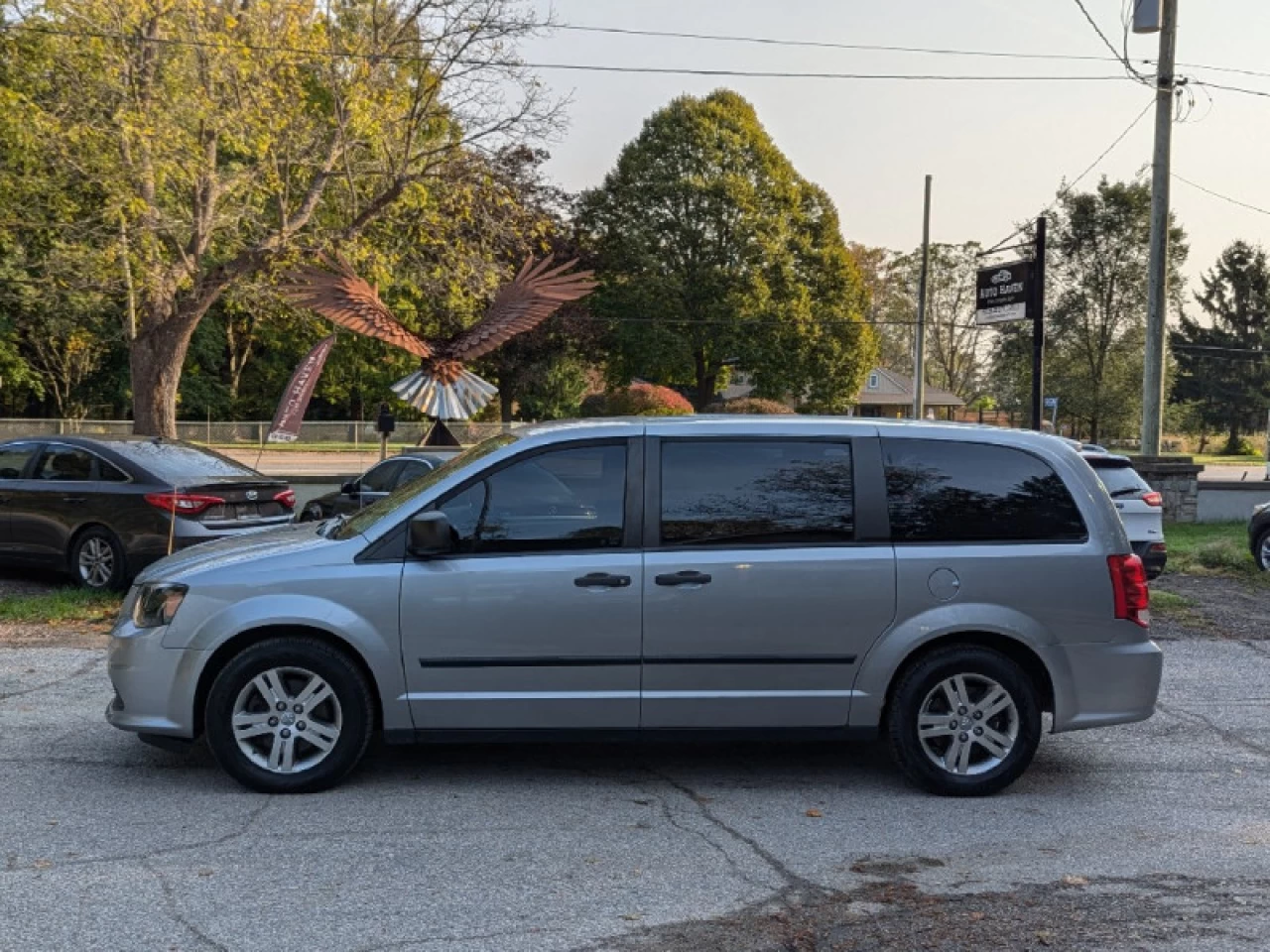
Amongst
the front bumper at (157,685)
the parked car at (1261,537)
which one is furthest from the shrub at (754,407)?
the front bumper at (157,685)

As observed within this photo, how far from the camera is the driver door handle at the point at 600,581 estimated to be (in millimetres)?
5242

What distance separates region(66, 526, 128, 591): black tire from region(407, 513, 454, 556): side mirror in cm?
652

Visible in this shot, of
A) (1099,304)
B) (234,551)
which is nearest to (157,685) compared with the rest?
(234,551)

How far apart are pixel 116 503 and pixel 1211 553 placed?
40.5 ft

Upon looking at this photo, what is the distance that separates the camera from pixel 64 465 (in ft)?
35.6

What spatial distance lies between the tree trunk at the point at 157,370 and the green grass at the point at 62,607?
9314mm

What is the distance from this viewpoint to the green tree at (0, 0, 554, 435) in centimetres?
1772

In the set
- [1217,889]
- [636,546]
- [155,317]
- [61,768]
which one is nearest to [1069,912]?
[1217,889]

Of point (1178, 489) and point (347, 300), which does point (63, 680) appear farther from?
point (1178, 489)

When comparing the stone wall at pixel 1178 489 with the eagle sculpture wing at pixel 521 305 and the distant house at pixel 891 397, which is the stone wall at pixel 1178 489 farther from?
the distant house at pixel 891 397

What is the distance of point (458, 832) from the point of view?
4.82m

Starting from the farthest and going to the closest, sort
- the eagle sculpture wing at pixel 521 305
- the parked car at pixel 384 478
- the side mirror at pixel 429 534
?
the eagle sculpture wing at pixel 521 305 < the parked car at pixel 384 478 < the side mirror at pixel 429 534

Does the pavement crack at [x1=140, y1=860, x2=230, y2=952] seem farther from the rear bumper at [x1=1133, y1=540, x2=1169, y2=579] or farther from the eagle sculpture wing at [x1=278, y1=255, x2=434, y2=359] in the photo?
the eagle sculpture wing at [x1=278, y1=255, x2=434, y2=359]

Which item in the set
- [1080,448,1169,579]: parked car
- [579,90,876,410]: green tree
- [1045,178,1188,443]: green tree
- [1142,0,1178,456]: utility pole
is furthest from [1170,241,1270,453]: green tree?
[1080,448,1169,579]: parked car
